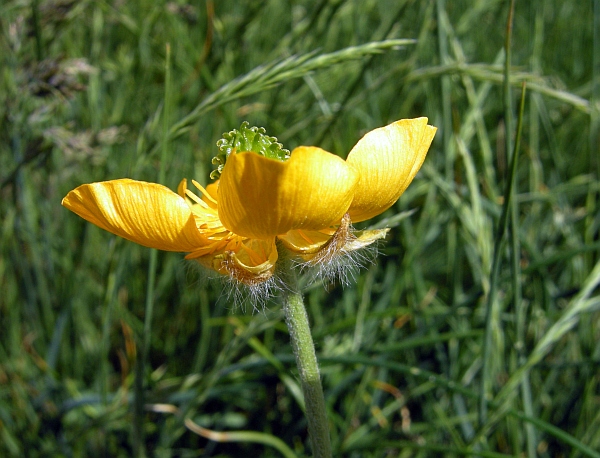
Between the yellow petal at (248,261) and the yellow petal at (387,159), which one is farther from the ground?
the yellow petal at (387,159)

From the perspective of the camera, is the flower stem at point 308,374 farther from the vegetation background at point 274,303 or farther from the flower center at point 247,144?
the vegetation background at point 274,303

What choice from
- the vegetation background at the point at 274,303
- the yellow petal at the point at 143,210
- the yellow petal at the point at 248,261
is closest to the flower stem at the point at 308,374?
the yellow petal at the point at 248,261

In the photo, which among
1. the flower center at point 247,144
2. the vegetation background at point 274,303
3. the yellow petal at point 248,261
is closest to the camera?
the yellow petal at point 248,261

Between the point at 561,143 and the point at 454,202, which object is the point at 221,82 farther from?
the point at 561,143

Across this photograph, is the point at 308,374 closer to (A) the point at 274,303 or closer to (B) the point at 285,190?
(B) the point at 285,190

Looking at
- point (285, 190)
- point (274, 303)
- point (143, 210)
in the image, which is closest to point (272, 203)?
point (285, 190)

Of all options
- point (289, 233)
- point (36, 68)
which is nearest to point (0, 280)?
point (36, 68)

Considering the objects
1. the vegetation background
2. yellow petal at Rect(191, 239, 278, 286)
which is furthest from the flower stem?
the vegetation background

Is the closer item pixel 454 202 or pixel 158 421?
pixel 454 202
